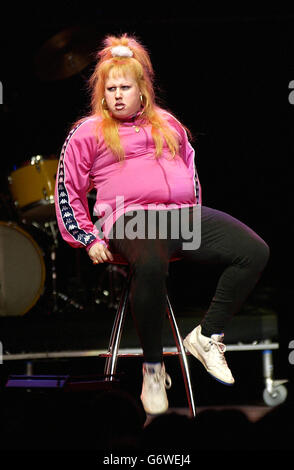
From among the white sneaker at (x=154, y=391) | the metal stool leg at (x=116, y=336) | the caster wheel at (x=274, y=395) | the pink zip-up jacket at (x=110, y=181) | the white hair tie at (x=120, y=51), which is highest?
the white hair tie at (x=120, y=51)

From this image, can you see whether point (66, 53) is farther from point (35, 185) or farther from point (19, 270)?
point (19, 270)

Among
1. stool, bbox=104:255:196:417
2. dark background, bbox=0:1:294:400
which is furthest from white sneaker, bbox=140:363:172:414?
dark background, bbox=0:1:294:400

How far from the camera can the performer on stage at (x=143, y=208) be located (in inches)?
79.5

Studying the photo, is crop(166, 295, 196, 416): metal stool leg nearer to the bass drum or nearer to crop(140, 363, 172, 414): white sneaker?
crop(140, 363, 172, 414): white sneaker

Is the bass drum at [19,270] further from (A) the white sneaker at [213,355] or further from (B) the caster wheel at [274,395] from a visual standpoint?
(A) the white sneaker at [213,355]

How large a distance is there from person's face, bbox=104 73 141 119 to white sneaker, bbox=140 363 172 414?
2.84 ft

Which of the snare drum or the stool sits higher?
the snare drum

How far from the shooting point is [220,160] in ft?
14.1

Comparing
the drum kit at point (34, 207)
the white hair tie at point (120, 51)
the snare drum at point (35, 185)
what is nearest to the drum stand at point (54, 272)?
the drum kit at point (34, 207)

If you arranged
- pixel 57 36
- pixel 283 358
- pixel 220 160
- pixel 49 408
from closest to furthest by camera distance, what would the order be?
pixel 49 408 → pixel 283 358 → pixel 57 36 → pixel 220 160

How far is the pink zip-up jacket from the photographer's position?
208 centimetres
